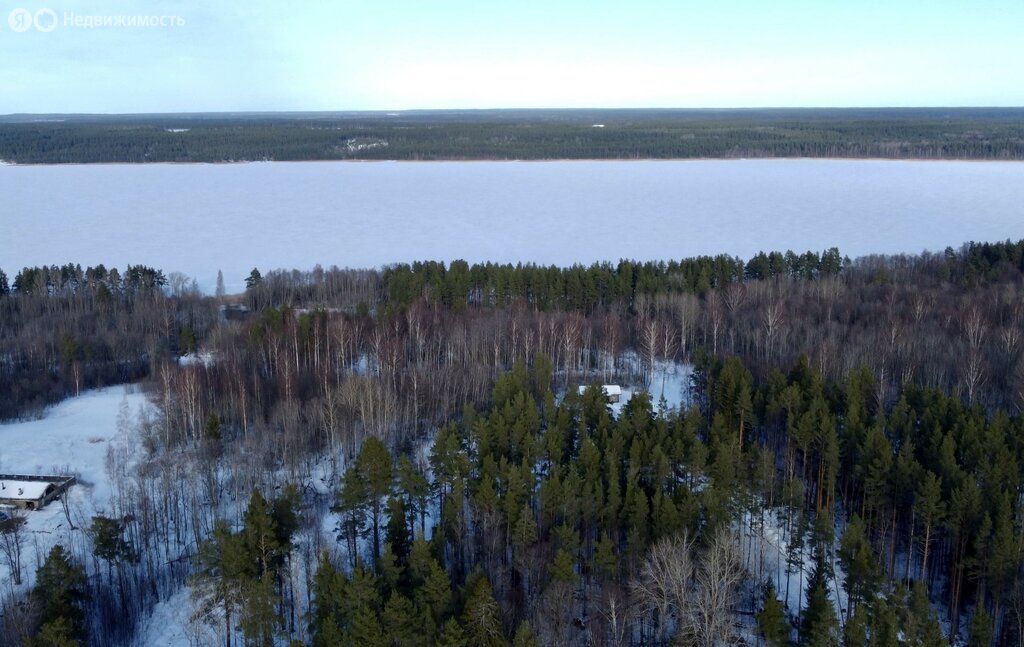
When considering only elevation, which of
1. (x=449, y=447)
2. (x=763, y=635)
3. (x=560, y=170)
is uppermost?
(x=560, y=170)

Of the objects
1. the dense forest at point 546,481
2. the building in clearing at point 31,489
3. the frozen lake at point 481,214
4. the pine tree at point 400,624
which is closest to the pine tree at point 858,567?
the dense forest at point 546,481

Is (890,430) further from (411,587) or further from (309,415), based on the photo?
(309,415)

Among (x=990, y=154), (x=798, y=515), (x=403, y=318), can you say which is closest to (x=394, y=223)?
(x=403, y=318)

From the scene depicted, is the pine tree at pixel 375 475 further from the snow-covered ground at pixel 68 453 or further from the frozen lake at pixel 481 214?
the frozen lake at pixel 481 214

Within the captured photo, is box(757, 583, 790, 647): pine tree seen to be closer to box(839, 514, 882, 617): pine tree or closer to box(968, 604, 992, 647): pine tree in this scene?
box(839, 514, 882, 617): pine tree

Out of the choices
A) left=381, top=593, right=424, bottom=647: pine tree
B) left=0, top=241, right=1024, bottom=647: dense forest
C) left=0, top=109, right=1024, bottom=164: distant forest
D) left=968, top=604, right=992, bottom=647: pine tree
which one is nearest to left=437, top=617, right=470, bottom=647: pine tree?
left=0, top=241, right=1024, bottom=647: dense forest

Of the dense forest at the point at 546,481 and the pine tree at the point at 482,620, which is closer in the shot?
the pine tree at the point at 482,620
